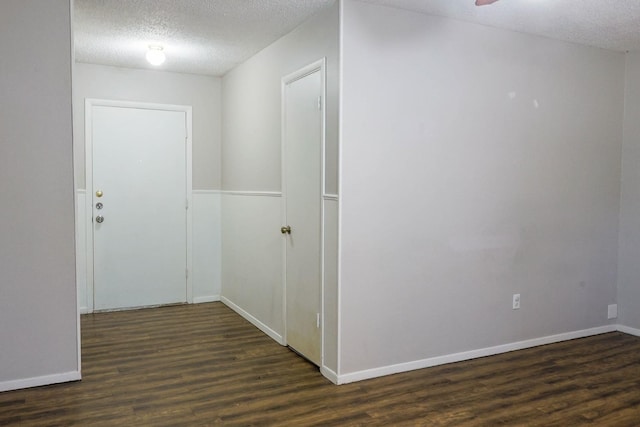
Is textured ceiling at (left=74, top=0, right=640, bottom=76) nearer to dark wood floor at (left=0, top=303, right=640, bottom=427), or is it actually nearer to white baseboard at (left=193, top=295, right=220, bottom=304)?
dark wood floor at (left=0, top=303, right=640, bottom=427)

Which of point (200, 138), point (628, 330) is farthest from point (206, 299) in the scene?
point (628, 330)

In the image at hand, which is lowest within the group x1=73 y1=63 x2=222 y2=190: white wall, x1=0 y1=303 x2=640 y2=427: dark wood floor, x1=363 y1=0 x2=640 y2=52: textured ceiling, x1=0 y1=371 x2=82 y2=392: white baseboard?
x1=0 y1=303 x2=640 y2=427: dark wood floor

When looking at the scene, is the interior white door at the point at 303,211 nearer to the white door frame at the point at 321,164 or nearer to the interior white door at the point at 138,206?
the white door frame at the point at 321,164

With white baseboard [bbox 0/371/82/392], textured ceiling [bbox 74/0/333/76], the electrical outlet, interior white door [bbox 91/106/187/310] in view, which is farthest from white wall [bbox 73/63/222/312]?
the electrical outlet

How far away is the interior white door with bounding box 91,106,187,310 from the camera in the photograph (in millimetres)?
4922

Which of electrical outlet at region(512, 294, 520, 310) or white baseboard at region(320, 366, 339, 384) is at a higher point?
electrical outlet at region(512, 294, 520, 310)

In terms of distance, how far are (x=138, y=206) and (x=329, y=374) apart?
9.28ft

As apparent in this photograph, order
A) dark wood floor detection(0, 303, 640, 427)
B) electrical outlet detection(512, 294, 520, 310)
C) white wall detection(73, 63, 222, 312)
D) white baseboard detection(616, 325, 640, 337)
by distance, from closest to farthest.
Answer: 1. dark wood floor detection(0, 303, 640, 427)
2. electrical outlet detection(512, 294, 520, 310)
3. white baseboard detection(616, 325, 640, 337)
4. white wall detection(73, 63, 222, 312)

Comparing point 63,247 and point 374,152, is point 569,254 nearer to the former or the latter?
point 374,152

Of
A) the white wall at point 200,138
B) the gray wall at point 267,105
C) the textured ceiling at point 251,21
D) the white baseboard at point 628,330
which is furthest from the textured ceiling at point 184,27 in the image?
the white baseboard at point 628,330

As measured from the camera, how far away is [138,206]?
5.06 m

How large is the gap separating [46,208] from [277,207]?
1649 mm

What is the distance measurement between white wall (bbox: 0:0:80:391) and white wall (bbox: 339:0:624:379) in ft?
5.55

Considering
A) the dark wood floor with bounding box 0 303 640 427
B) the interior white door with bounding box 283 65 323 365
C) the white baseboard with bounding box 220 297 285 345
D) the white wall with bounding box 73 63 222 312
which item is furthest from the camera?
the white wall with bounding box 73 63 222 312
